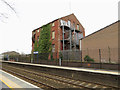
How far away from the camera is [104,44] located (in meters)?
18.8

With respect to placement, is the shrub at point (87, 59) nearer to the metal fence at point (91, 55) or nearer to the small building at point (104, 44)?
the metal fence at point (91, 55)

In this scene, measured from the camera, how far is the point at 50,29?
29906 millimetres

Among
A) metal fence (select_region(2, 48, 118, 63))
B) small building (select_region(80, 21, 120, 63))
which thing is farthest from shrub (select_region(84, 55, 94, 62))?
small building (select_region(80, 21, 120, 63))

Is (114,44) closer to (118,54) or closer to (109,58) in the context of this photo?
(118,54)

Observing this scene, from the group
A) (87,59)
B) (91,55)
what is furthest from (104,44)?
(87,59)

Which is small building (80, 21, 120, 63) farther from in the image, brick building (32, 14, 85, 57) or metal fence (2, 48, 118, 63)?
brick building (32, 14, 85, 57)

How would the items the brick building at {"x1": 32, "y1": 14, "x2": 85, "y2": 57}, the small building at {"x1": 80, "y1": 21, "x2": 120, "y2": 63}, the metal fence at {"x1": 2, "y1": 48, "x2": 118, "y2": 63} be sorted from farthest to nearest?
the brick building at {"x1": 32, "y1": 14, "x2": 85, "y2": 57} → the small building at {"x1": 80, "y1": 21, "x2": 120, "y2": 63} → the metal fence at {"x1": 2, "y1": 48, "x2": 118, "y2": 63}

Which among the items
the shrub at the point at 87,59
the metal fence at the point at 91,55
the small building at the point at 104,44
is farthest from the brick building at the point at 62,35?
the shrub at the point at 87,59

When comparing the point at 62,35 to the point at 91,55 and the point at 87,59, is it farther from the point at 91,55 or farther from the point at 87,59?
the point at 87,59

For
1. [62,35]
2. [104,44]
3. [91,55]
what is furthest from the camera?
[62,35]

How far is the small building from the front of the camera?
600 inches

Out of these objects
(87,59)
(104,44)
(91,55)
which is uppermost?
(104,44)

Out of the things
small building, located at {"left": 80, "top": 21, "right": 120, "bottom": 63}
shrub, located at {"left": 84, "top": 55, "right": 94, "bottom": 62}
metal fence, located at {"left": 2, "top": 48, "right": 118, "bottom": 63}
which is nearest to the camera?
metal fence, located at {"left": 2, "top": 48, "right": 118, "bottom": 63}

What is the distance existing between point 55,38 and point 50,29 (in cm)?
407
